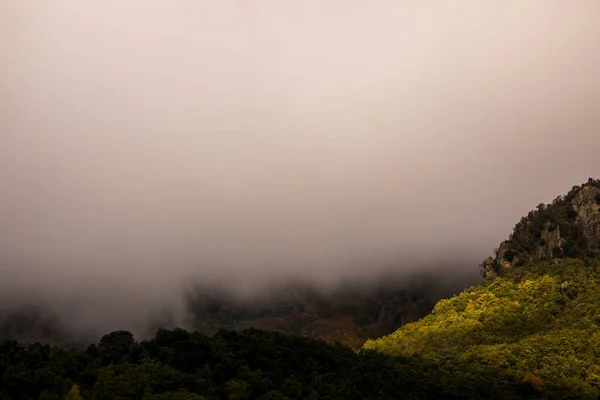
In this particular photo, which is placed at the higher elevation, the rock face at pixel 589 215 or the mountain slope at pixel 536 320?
the rock face at pixel 589 215

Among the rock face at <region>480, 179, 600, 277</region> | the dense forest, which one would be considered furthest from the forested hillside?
the rock face at <region>480, 179, 600, 277</region>

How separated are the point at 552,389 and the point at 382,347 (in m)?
62.3

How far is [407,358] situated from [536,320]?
4272 cm

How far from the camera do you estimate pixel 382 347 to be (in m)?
170

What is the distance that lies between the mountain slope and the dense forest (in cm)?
37

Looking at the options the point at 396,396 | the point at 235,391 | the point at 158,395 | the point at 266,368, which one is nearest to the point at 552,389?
the point at 396,396

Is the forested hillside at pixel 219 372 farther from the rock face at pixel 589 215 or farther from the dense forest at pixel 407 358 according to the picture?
the rock face at pixel 589 215

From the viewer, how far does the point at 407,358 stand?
5187 inches

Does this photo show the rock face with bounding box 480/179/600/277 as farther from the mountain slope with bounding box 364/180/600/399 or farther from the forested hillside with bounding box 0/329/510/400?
the forested hillside with bounding box 0/329/510/400

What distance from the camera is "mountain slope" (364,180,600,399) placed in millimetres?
118875

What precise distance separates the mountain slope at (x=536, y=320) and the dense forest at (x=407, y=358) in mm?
373

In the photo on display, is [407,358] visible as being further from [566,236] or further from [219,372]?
[566,236]

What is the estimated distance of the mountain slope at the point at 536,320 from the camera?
118875 millimetres

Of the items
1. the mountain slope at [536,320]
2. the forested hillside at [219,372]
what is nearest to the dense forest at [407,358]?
the forested hillside at [219,372]
